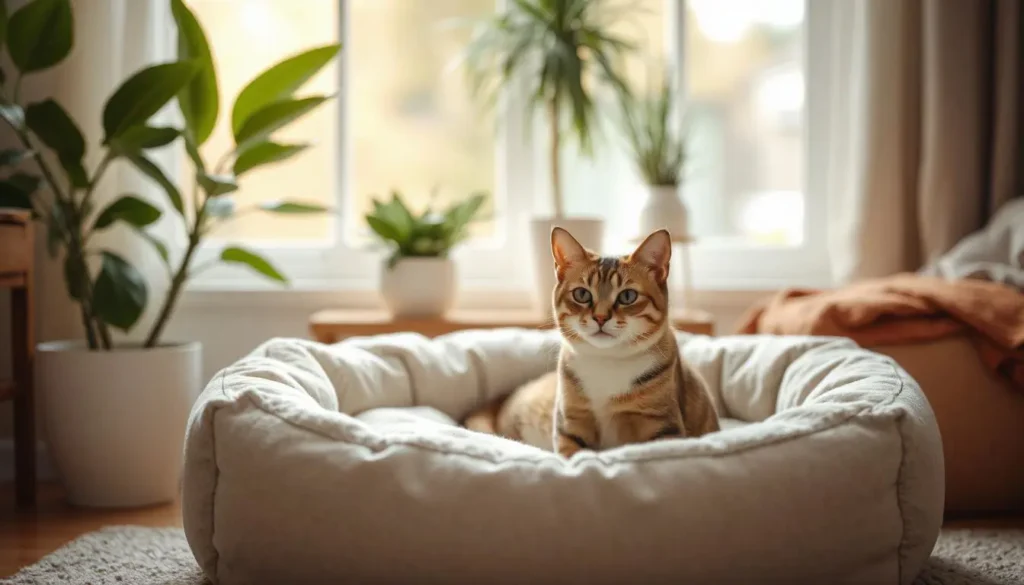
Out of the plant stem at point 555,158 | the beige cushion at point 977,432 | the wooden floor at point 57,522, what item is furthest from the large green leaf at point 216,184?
the beige cushion at point 977,432

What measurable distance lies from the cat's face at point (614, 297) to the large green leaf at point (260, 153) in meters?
0.96

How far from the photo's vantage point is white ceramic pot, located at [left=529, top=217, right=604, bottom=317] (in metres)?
2.60

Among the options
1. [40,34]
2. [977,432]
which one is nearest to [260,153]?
[40,34]

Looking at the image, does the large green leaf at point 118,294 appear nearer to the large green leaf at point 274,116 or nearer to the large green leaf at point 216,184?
the large green leaf at point 216,184

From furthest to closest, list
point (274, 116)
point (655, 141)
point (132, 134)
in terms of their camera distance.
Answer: point (655, 141) < point (274, 116) < point (132, 134)

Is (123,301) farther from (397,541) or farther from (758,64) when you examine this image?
(758,64)

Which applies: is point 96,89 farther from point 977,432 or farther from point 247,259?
point 977,432

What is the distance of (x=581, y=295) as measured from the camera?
5.23 feet

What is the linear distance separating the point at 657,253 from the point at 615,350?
183 millimetres

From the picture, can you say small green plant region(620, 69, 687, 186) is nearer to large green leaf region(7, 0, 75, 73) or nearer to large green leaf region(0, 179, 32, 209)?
large green leaf region(7, 0, 75, 73)

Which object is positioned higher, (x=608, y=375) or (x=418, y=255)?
(x=418, y=255)

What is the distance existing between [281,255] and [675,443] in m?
2.04

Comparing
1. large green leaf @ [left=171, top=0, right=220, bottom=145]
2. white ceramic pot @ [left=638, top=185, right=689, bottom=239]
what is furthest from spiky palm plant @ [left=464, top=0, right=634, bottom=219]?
large green leaf @ [left=171, top=0, right=220, bottom=145]

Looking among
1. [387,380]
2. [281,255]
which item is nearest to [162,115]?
[281,255]
